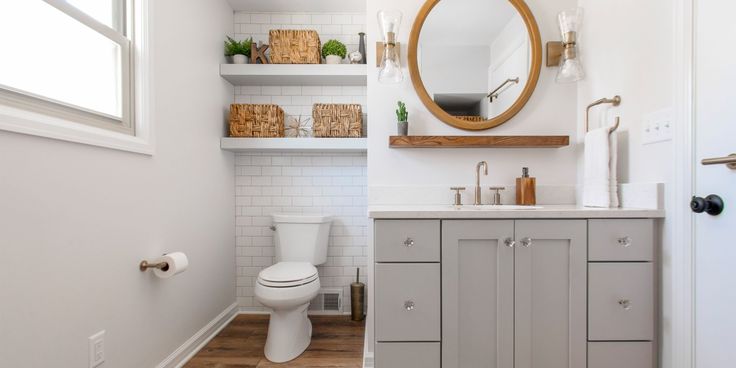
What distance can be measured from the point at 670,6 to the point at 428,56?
3.41 ft

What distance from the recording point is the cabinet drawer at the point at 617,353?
136 cm

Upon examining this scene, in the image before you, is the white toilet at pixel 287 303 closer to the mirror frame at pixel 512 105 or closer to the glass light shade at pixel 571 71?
the mirror frame at pixel 512 105

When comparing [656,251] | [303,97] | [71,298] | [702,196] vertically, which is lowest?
[71,298]

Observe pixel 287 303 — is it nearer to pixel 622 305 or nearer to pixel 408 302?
pixel 408 302

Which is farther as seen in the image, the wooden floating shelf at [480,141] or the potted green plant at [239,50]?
the potted green plant at [239,50]

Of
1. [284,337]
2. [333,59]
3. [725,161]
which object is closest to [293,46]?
[333,59]

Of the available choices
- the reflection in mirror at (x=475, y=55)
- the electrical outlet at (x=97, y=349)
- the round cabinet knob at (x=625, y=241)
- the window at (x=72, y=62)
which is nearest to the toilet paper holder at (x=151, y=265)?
the electrical outlet at (x=97, y=349)

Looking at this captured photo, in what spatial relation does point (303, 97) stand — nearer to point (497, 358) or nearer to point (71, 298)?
point (71, 298)

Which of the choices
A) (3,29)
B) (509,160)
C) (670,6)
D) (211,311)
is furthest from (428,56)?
(211,311)

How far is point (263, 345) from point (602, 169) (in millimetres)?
2148

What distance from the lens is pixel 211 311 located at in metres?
2.16

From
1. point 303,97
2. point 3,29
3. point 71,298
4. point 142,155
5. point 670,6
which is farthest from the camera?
point 303,97

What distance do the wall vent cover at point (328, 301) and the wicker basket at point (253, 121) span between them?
126 cm

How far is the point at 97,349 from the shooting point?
49.9 inches
